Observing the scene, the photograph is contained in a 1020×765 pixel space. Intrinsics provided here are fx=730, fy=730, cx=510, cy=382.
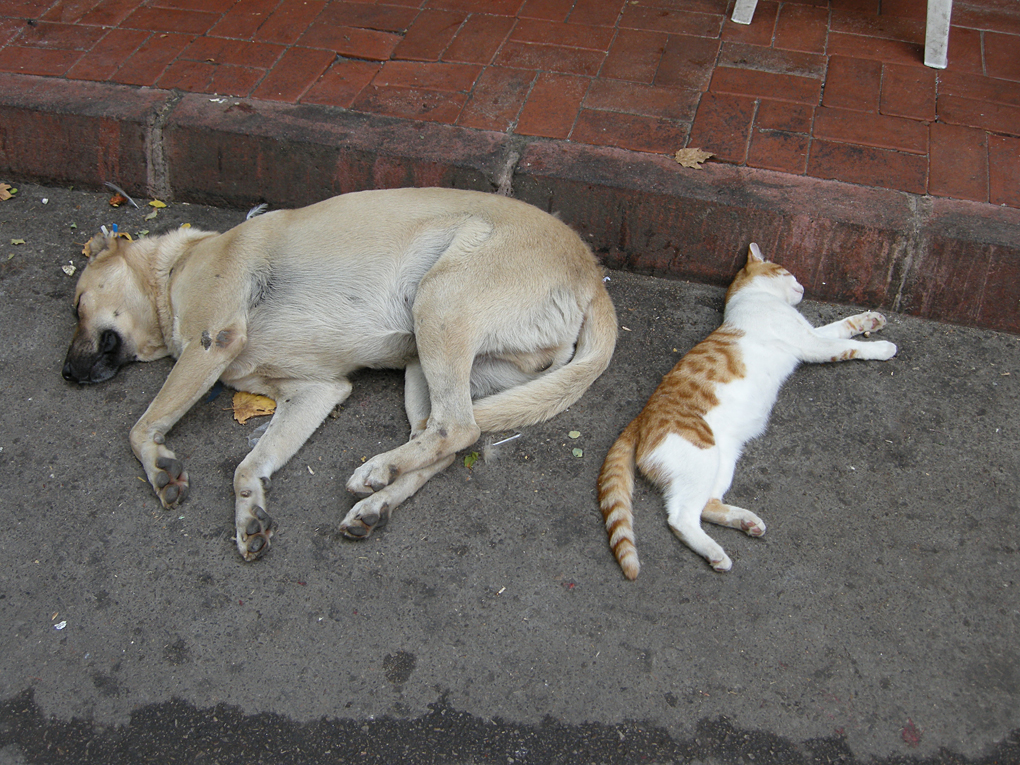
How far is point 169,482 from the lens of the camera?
269 centimetres

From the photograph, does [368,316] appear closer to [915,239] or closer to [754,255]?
[754,255]

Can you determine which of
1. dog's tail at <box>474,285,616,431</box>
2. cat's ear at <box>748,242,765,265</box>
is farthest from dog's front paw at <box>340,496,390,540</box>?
cat's ear at <box>748,242,765,265</box>

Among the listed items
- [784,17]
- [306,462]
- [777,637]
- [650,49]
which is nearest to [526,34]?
[650,49]

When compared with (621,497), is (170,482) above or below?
Result: below

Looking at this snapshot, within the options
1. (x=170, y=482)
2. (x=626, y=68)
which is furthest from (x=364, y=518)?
(x=626, y=68)

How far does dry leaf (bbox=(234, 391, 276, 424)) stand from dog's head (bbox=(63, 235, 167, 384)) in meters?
0.48

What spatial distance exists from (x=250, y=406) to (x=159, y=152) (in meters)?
1.78

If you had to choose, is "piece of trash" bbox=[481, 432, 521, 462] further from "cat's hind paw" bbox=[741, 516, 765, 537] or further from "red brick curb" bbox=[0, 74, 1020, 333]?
"red brick curb" bbox=[0, 74, 1020, 333]

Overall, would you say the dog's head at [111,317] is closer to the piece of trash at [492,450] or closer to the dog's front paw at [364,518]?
the dog's front paw at [364,518]

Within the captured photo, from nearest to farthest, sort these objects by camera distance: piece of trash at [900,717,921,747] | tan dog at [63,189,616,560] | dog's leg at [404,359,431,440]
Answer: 1. piece of trash at [900,717,921,747]
2. tan dog at [63,189,616,560]
3. dog's leg at [404,359,431,440]

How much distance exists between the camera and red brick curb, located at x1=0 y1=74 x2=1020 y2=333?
331 centimetres

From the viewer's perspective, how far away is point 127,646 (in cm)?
228

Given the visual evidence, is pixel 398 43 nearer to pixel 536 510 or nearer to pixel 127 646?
pixel 536 510

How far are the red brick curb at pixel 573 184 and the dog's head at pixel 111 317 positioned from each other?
0.86 m
